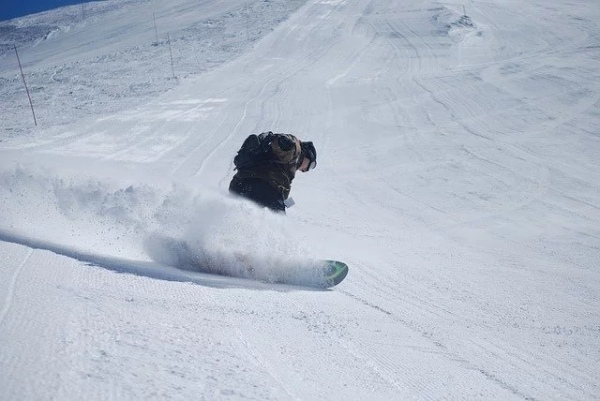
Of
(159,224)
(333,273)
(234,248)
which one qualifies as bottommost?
(333,273)

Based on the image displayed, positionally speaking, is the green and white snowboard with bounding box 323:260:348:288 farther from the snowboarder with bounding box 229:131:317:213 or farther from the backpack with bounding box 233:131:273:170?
the backpack with bounding box 233:131:273:170

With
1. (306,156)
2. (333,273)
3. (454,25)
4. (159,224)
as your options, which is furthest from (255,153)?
(454,25)

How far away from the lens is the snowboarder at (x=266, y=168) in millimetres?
5516

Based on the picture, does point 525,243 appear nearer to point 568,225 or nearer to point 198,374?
point 568,225

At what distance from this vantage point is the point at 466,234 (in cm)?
814

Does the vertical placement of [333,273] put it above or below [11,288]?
below

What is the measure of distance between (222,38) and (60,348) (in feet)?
88.8

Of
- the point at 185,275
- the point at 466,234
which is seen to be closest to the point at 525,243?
the point at 466,234

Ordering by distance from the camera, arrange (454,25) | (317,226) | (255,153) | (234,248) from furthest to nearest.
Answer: (454,25), (317,226), (255,153), (234,248)

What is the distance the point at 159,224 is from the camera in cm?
488

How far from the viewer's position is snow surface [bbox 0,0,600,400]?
2.47 meters

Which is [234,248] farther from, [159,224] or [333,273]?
[333,273]

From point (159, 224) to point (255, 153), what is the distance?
3.95 ft

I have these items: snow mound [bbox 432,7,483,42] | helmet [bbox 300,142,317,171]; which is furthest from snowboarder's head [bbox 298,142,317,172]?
snow mound [bbox 432,7,483,42]
